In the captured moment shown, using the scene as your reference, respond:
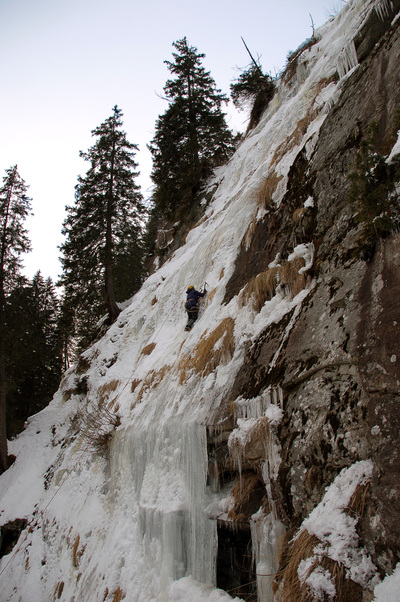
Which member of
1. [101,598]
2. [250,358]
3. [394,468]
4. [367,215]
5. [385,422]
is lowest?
[101,598]

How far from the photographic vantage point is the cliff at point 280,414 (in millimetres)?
2580

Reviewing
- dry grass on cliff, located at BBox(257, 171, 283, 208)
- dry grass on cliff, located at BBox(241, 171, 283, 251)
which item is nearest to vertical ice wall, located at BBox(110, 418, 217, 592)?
dry grass on cliff, located at BBox(241, 171, 283, 251)

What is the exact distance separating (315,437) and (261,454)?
0.83 meters

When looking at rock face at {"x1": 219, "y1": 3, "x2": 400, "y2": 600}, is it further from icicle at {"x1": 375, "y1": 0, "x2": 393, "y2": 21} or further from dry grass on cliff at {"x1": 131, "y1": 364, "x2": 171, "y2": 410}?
dry grass on cliff at {"x1": 131, "y1": 364, "x2": 171, "y2": 410}

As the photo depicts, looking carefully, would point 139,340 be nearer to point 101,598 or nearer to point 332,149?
point 101,598

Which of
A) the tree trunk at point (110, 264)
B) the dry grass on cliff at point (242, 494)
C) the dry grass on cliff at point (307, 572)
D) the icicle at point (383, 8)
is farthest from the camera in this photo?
the tree trunk at point (110, 264)

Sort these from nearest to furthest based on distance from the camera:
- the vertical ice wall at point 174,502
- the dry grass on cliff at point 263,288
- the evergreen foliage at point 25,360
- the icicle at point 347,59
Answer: the vertical ice wall at point 174,502, the dry grass on cliff at point 263,288, the icicle at point 347,59, the evergreen foliage at point 25,360

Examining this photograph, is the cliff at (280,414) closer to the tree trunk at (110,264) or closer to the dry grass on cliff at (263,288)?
the dry grass on cliff at (263,288)

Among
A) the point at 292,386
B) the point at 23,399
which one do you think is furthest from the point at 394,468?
the point at 23,399

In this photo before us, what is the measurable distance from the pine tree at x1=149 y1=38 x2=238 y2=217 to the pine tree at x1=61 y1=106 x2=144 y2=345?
1.91 meters

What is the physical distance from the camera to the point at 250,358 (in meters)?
4.54

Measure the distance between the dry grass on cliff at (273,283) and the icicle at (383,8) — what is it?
14.9ft

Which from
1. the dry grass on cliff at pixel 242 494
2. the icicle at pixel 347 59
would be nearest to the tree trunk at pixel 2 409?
the dry grass on cliff at pixel 242 494

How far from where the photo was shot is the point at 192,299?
25.5 feet
